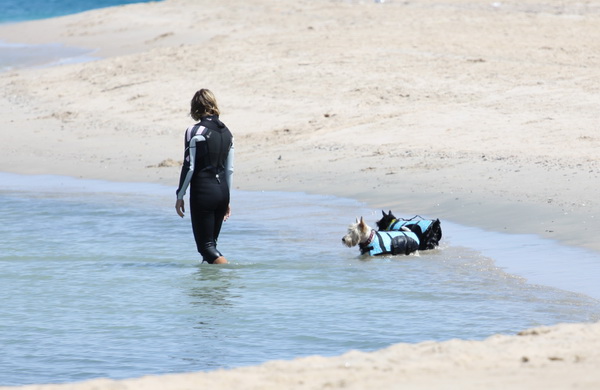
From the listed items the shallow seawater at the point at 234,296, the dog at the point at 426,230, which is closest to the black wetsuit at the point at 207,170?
the shallow seawater at the point at 234,296

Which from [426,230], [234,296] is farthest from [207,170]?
[426,230]

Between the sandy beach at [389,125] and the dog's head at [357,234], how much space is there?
5.40ft

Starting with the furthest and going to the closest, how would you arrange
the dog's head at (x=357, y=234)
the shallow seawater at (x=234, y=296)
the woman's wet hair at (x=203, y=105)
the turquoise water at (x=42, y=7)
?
the turquoise water at (x=42, y=7), the dog's head at (x=357, y=234), the woman's wet hair at (x=203, y=105), the shallow seawater at (x=234, y=296)

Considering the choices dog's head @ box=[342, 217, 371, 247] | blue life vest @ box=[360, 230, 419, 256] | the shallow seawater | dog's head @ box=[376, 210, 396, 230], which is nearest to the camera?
the shallow seawater

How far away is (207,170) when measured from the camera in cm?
785

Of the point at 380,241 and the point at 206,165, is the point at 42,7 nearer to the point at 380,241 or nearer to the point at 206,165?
the point at 380,241

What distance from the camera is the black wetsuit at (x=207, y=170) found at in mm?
7754

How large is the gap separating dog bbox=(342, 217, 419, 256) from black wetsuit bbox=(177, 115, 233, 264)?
1346mm

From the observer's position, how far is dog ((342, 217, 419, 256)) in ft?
28.9

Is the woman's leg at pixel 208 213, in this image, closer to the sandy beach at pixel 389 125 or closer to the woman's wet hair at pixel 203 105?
the woman's wet hair at pixel 203 105

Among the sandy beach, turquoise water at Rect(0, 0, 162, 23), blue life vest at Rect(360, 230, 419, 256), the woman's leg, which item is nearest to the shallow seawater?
blue life vest at Rect(360, 230, 419, 256)

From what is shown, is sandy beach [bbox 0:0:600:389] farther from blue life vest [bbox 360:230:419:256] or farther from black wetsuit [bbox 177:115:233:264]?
black wetsuit [bbox 177:115:233:264]

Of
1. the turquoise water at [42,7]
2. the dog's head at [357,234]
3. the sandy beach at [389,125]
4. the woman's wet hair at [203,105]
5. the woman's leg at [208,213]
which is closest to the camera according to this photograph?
the sandy beach at [389,125]

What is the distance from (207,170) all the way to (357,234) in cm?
164
